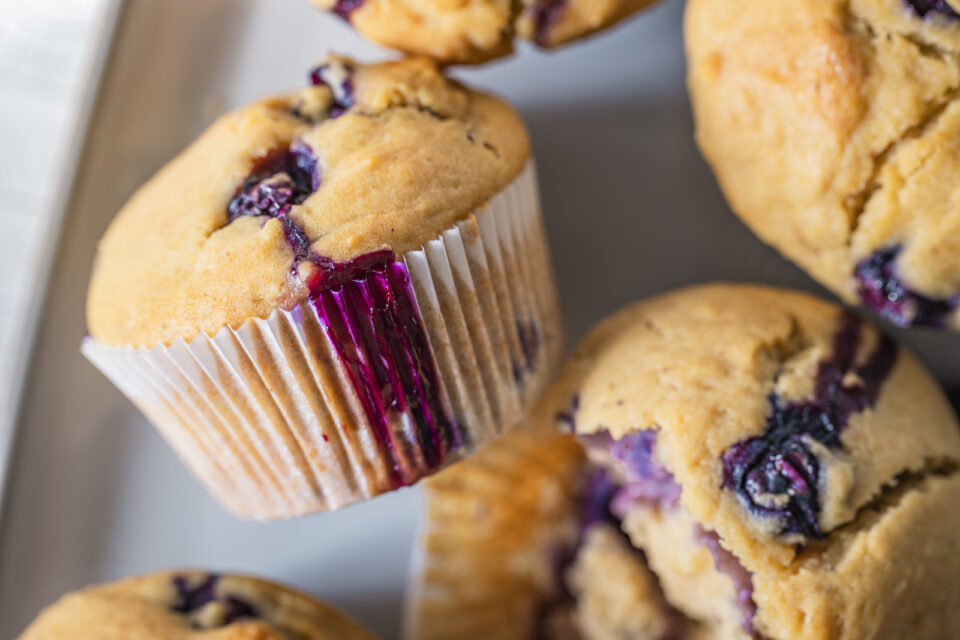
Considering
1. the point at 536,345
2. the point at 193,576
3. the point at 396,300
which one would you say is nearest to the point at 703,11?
the point at 536,345

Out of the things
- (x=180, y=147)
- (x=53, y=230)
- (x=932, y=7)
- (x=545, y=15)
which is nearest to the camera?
(x=932, y=7)

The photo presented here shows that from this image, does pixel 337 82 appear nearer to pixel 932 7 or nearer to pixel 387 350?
pixel 387 350

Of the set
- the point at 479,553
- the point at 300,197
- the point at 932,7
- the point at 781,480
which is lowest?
the point at 479,553

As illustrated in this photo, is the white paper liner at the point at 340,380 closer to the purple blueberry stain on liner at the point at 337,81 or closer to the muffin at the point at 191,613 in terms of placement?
the muffin at the point at 191,613

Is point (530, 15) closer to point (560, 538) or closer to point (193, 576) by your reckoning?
Answer: point (560, 538)

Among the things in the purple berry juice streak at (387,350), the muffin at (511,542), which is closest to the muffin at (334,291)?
the purple berry juice streak at (387,350)

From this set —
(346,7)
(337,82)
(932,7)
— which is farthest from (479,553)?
(932,7)
